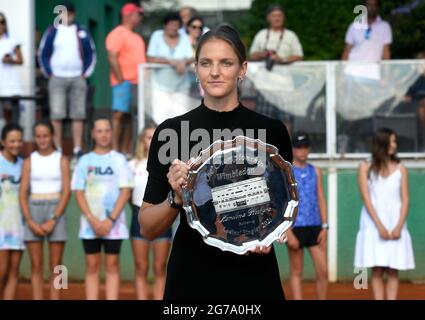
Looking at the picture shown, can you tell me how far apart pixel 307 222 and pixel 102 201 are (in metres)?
1.98

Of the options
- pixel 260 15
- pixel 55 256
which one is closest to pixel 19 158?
pixel 55 256

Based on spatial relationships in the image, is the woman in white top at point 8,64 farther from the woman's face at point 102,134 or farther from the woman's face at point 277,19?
the woman's face at point 277,19

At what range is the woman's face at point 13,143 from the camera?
9.94m

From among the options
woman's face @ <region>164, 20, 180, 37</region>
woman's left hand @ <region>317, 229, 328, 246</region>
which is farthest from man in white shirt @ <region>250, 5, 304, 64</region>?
woman's left hand @ <region>317, 229, 328, 246</region>

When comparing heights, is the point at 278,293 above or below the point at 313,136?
below

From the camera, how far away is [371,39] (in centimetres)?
1176

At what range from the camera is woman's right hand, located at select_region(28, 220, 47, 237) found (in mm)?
9766

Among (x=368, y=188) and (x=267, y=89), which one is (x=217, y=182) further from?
(x=267, y=89)

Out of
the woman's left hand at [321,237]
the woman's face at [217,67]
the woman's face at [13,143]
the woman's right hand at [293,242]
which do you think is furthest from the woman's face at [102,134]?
the woman's face at [217,67]

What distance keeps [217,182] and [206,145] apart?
0.19 m

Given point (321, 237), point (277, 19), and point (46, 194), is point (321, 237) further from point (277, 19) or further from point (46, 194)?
point (277, 19)

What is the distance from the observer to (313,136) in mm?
11367

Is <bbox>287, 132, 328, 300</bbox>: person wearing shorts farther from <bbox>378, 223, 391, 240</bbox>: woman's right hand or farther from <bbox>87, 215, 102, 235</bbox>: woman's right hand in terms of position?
<bbox>87, 215, 102, 235</bbox>: woman's right hand

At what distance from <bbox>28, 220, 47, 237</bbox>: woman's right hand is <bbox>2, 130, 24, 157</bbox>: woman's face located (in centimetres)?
71
